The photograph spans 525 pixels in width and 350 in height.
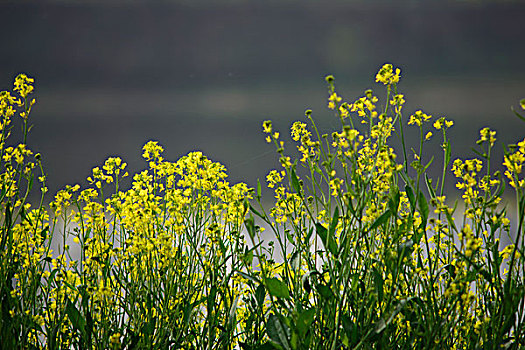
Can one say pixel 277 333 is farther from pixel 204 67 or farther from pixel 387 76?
pixel 204 67

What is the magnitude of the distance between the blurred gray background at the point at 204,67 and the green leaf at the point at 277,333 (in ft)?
6.19

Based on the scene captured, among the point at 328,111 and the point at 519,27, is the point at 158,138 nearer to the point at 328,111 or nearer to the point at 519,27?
the point at 328,111

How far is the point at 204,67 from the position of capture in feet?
8.90

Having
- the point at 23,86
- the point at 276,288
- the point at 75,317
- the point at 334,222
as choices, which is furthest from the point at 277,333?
the point at 23,86

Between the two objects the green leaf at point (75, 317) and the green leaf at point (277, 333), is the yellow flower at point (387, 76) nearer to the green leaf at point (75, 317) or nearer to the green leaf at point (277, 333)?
the green leaf at point (277, 333)

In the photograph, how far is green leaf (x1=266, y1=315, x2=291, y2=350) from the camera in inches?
28.4

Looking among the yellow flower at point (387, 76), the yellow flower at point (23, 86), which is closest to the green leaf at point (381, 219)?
the yellow flower at point (387, 76)

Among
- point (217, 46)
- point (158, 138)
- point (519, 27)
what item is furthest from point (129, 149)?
point (519, 27)

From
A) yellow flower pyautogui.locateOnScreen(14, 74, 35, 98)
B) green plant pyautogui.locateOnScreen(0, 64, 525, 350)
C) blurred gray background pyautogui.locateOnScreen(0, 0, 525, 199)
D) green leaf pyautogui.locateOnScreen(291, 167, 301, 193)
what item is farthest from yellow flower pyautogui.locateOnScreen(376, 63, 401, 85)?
blurred gray background pyautogui.locateOnScreen(0, 0, 525, 199)

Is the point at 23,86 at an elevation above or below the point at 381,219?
above

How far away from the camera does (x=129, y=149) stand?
8.73 feet

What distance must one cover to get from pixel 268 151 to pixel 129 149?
0.70 metres

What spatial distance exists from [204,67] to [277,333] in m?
2.14

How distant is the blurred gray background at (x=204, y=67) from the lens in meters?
2.66
